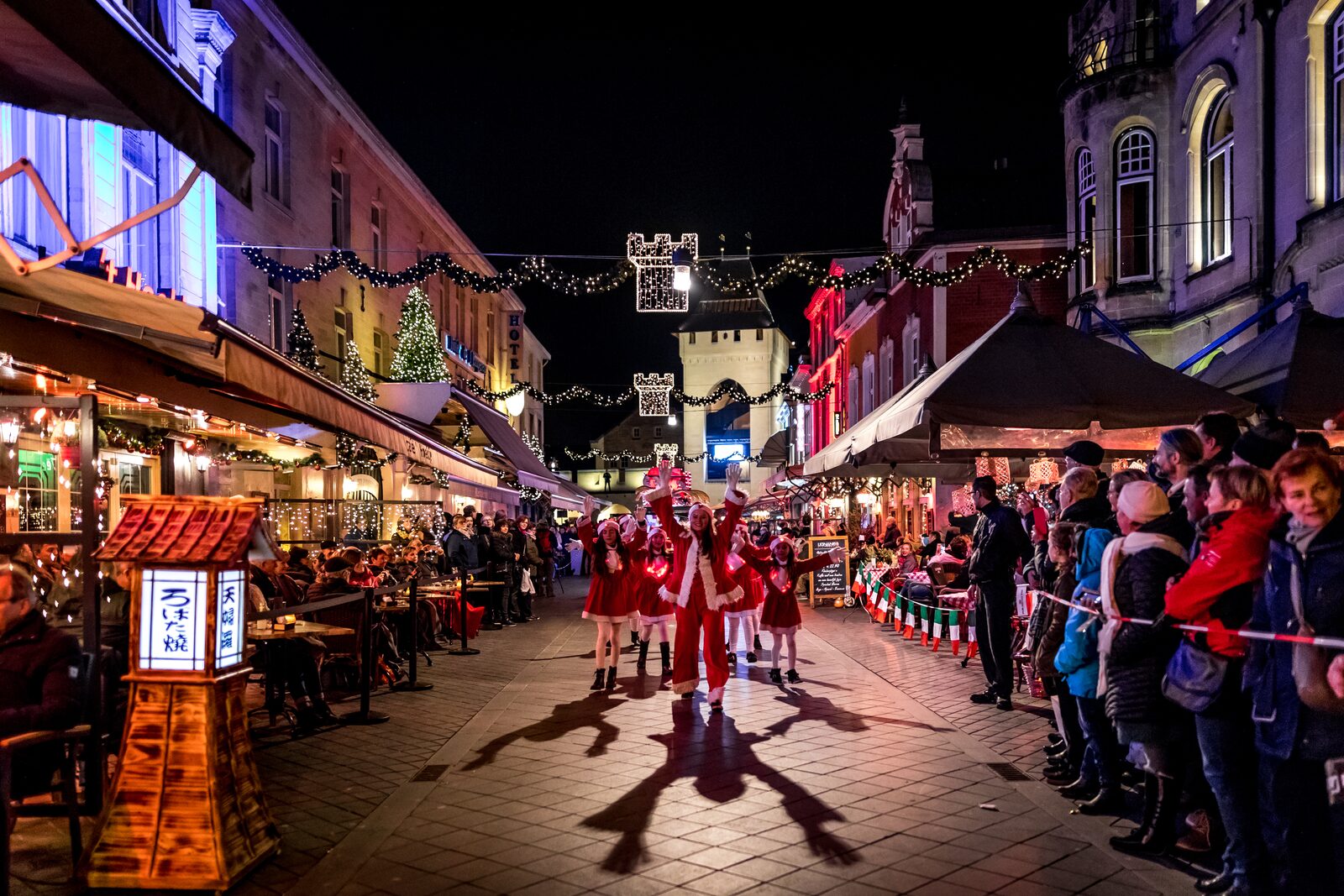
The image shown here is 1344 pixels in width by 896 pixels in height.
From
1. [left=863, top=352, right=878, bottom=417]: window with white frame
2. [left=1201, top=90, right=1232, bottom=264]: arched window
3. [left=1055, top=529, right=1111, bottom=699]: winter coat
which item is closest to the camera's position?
[left=1055, top=529, right=1111, bottom=699]: winter coat

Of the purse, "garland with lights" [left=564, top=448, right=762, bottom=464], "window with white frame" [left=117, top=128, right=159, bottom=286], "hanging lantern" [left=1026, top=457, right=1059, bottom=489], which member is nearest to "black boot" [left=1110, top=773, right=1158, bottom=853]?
the purse

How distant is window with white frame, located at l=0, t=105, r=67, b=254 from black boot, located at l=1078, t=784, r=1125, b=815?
41.5 feet

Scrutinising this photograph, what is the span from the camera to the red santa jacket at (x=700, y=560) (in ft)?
32.5

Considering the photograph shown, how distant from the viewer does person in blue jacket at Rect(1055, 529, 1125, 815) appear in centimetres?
624

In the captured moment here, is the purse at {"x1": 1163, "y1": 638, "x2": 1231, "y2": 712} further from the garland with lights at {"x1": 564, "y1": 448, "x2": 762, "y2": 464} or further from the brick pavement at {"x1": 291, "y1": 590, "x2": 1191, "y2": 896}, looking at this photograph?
the garland with lights at {"x1": 564, "y1": 448, "x2": 762, "y2": 464}

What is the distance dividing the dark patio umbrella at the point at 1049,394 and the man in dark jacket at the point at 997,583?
867mm

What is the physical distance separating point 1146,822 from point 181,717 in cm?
486

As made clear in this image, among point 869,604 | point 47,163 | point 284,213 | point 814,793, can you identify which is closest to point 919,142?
point 869,604

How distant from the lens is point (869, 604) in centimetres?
2011

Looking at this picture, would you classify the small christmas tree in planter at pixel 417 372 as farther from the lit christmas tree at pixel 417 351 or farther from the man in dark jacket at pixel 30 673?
the man in dark jacket at pixel 30 673

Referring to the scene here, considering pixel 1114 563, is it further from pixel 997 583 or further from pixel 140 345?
pixel 140 345

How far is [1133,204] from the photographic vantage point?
18.0 m

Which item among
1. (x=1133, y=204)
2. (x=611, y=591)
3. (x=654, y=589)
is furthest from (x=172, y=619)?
(x=1133, y=204)

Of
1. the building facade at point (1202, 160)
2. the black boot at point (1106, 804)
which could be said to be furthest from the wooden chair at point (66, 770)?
the building facade at point (1202, 160)
